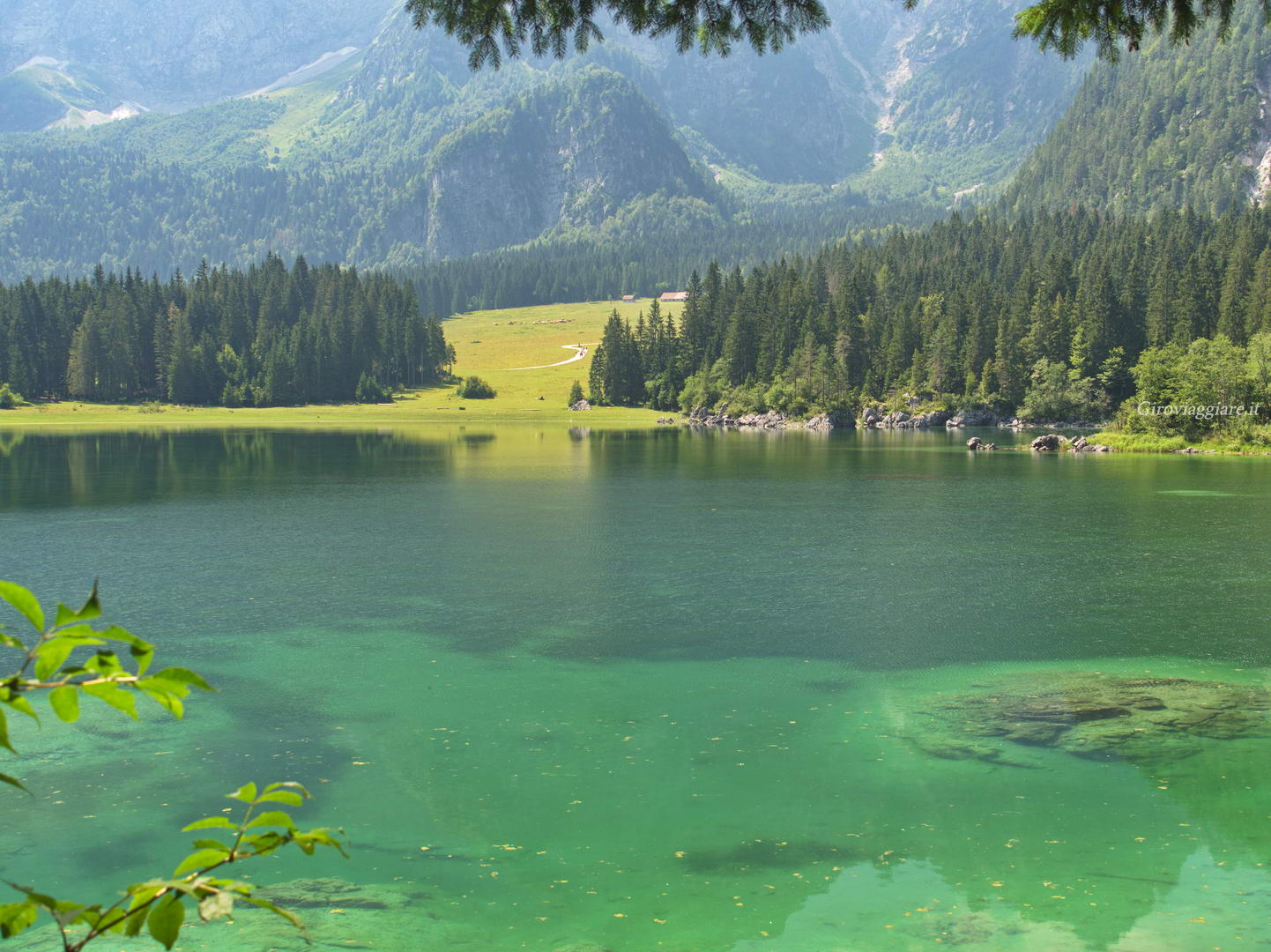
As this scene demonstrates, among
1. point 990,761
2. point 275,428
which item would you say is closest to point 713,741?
point 990,761

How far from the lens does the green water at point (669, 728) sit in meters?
13.0

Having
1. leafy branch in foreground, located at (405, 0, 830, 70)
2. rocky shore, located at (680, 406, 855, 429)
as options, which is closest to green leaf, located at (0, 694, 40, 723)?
leafy branch in foreground, located at (405, 0, 830, 70)

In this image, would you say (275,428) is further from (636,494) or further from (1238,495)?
(1238,495)

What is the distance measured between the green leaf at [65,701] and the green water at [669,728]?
378 inches

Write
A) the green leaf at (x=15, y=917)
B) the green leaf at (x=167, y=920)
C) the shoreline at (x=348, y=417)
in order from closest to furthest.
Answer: the green leaf at (x=167, y=920)
the green leaf at (x=15, y=917)
the shoreline at (x=348, y=417)

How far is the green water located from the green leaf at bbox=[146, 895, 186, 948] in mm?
9225

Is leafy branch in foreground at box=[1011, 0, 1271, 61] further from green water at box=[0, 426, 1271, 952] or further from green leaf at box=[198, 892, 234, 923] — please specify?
green leaf at box=[198, 892, 234, 923]

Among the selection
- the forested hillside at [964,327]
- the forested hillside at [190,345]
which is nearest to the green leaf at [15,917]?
the forested hillside at [964,327]

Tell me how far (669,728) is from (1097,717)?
796cm

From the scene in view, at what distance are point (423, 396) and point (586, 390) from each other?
92.1ft

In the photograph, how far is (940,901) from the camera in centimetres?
1301

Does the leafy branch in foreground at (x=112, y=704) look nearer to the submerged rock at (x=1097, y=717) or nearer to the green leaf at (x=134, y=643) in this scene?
the green leaf at (x=134, y=643)

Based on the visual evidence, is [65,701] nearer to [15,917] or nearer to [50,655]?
[50,655]

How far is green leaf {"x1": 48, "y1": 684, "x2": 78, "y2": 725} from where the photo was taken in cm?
334
